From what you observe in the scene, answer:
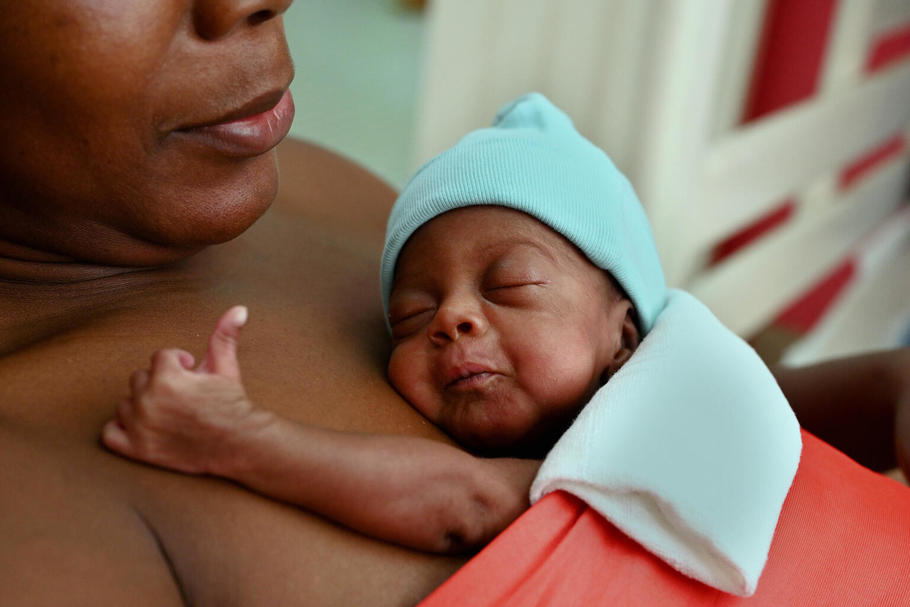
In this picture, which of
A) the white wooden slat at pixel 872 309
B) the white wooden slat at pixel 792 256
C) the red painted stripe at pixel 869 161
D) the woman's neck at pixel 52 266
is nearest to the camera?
the woman's neck at pixel 52 266

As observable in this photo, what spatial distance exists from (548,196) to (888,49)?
9.30 feet

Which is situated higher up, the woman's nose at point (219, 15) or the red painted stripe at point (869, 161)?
the woman's nose at point (219, 15)

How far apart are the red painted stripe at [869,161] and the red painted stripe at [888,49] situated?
0.89 feet

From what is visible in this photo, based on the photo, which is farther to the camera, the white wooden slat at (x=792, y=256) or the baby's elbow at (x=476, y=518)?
the white wooden slat at (x=792, y=256)

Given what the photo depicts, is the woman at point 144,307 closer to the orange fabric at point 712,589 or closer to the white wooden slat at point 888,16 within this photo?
the orange fabric at point 712,589

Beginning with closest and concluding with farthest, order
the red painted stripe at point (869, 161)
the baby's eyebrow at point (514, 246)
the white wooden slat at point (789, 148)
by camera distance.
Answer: the baby's eyebrow at point (514, 246) → the white wooden slat at point (789, 148) → the red painted stripe at point (869, 161)

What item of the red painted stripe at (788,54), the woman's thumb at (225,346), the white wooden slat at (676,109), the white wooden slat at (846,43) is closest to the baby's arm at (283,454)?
the woman's thumb at (225,346)

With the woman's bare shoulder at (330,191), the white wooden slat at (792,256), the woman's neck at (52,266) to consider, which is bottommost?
the white wooden slat at (792,256)

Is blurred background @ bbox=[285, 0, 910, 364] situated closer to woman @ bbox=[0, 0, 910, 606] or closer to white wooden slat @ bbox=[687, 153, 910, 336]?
white wooden slat @ bbox=[687, 153, 910, 336]

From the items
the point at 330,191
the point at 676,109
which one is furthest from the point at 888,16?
the point at 330,191

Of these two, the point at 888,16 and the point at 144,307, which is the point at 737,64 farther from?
the point at 144,307

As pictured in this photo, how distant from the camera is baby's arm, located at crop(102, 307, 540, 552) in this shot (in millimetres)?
763

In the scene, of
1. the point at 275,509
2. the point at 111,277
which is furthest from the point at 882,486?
the point at 111,277

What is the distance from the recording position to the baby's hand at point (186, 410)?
2.48ft
